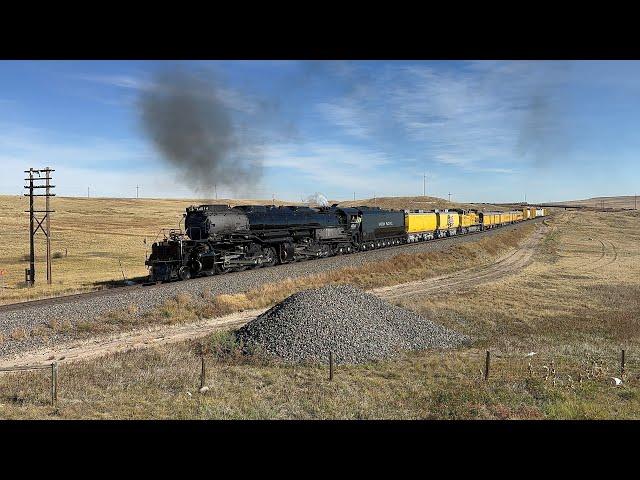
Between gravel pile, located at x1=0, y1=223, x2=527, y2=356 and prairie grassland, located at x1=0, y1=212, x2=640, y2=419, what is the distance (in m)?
5.27

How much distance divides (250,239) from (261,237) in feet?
4.09

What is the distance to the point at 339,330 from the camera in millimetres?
20031

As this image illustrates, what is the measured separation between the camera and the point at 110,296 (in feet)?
83.9

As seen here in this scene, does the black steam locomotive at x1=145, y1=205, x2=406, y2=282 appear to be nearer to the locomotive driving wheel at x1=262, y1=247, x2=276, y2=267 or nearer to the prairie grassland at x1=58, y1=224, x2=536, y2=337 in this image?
the locomotive driving wheel at x1=262, y1=247, x2=276, y2=267

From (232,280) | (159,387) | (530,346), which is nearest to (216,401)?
(159,387)

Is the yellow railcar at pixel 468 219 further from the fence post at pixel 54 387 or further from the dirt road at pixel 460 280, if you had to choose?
the fence post at pixel 54 387

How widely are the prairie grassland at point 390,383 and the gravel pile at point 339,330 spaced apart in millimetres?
795

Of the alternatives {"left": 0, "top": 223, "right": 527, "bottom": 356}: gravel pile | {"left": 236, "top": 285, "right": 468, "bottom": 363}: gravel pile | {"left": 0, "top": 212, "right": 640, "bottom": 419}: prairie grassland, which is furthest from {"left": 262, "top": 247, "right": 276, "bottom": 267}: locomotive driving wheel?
{"left": 0, "top": 212, "right": 640, "bottom": 419}: prairie grassland

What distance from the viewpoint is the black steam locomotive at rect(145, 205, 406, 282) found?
98.5 ft


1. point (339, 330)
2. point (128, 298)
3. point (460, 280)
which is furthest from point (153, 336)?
point (460, 280)

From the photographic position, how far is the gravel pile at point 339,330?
18.8 metres

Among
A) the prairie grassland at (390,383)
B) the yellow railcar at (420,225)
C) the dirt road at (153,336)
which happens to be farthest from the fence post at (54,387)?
the yellow railcar at (420,225)
